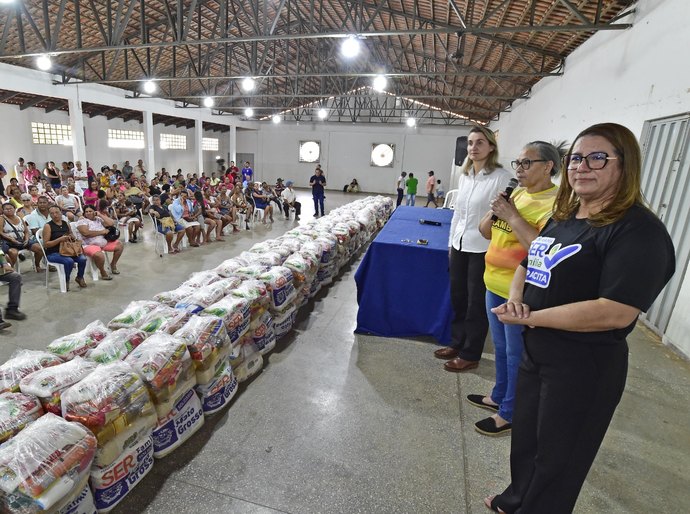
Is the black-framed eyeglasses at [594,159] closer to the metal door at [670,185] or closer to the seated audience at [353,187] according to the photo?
the metal door at [670,185]

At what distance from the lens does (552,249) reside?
123 cm

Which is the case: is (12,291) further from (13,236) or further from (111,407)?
(111,407)

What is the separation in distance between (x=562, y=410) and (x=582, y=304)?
0.38 m

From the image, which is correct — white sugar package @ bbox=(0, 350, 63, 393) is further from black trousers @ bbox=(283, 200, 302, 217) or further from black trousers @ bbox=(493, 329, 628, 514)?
black trousers @ bbox=(283, 200, 302, 217)

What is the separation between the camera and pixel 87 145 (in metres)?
14.9

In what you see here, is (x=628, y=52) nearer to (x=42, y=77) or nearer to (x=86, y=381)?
(x=86, y=381)

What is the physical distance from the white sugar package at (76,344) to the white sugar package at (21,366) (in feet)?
0.21

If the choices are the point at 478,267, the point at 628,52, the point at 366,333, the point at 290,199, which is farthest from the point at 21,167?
the point at 628,52

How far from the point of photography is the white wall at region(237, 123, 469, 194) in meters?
19.5

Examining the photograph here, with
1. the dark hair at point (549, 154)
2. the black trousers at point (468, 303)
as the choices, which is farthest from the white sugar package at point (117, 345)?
the dark hair at point (549, 154)

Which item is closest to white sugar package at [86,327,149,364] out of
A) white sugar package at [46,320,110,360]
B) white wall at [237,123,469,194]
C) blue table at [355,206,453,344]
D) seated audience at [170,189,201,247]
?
white sugar package at [46,320,110,360]

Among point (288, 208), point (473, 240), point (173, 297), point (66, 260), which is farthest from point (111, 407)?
point (288, 208)

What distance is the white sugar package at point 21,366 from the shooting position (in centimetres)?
171

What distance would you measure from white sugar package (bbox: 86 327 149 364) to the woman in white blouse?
2.07 metres
